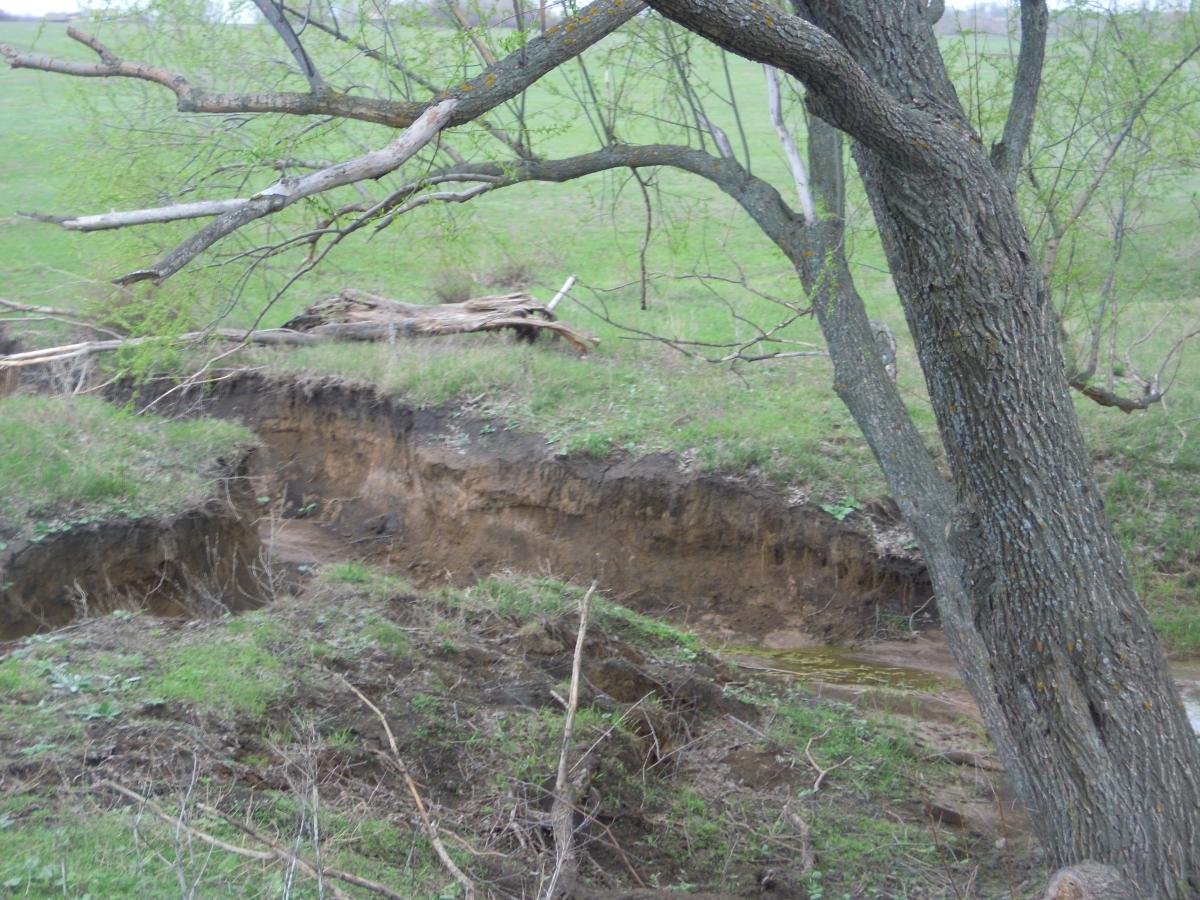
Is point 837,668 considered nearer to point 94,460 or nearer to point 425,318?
point 94,460

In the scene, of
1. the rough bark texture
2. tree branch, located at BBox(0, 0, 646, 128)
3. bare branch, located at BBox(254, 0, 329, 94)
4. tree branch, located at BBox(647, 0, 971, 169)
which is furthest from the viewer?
bare branch, located at BBox(254, 0, 329, 94)

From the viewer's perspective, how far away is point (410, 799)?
5.38 meters

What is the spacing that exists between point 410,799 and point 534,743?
880mm

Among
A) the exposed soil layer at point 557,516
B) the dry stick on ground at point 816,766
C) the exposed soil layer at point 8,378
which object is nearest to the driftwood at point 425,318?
the exposed soil layer at point 557,516

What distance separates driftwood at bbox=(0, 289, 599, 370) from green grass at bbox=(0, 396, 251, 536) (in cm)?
290

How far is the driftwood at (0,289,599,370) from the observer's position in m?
13.6

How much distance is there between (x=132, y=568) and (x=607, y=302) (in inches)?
340

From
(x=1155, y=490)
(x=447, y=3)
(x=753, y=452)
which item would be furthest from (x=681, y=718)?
(x=1155, y=490)

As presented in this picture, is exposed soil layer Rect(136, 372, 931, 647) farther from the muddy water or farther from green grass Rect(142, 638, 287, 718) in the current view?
green grass Rect(142, 638, 287, 718)

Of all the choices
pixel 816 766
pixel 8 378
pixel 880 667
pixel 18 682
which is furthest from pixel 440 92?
pixel 8 378

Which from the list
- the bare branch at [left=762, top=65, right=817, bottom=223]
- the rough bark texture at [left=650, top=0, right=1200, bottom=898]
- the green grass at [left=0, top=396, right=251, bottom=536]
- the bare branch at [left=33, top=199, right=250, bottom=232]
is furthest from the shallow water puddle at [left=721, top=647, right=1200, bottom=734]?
the bare branch at [left=33, top=199, right=250, bottom=232]

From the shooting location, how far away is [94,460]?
9.50m

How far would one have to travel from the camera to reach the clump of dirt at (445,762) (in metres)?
4.40

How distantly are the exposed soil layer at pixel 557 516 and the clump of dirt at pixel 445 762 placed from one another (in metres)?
2.34
